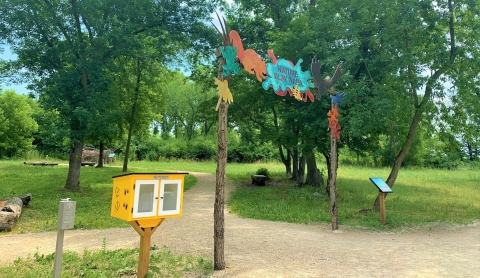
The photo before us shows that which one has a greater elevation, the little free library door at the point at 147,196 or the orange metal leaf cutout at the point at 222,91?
the orange metal leaf cutout at the point at 222,91

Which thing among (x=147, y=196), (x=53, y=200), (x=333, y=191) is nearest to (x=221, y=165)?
(x=147, y=196)

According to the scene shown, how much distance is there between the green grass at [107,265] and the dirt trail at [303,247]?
36 cm

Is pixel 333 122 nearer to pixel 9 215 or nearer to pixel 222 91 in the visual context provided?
pixel 222 91

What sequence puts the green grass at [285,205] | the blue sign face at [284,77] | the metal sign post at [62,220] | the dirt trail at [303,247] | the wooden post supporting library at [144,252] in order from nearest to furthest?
1. the metal sign post at [62,220]
2. the wooden post supporting library at [144,252]
3. the dirt trail at [303,247]
4. the blue sign face at [284,77]
5. the green grass at [285,205]

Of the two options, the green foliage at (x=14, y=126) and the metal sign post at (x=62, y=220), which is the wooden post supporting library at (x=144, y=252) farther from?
the green foliage at (x=14, y=126)

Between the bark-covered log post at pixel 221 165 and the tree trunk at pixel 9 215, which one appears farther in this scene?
the tree trunk at pixel 9 215

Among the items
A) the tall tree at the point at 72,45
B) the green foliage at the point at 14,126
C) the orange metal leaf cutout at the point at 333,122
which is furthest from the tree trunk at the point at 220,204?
the green foliage at the point at 14,126

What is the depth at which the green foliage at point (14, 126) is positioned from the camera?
31250mm

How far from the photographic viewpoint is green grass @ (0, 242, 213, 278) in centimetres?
444

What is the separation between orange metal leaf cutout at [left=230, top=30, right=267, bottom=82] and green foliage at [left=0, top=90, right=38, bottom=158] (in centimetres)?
3118

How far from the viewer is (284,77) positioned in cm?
675

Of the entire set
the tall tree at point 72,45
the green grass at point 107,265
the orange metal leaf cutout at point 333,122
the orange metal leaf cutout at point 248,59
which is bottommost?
the green grass at point 107,265

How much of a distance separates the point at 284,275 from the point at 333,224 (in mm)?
3825

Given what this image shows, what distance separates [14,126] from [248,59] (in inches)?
1314
